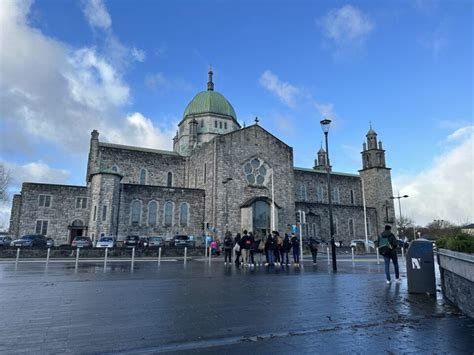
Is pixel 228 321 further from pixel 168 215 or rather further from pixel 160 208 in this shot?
pixel 168 215

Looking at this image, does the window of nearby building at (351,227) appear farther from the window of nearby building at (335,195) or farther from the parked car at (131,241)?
the parked car at (131,241)

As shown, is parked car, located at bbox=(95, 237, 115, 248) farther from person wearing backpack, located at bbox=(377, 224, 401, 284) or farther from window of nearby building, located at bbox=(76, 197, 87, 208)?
person wearing backpack, located at bbox=(377, 224, 401, 284)

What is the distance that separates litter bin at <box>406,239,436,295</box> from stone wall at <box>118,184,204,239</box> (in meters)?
32.0

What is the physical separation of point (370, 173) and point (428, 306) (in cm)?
5446

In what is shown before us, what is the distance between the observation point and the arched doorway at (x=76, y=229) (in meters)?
37.7

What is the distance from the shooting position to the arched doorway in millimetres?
37688

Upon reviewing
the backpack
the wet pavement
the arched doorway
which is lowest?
the wet pavement

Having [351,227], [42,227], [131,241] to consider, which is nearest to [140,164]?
[42,227]

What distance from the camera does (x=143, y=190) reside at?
3806cm

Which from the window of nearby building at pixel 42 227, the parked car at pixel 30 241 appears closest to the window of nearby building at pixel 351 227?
the parked car at pixel 30 241

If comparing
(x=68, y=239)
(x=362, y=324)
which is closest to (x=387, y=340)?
(x=362, y=324)

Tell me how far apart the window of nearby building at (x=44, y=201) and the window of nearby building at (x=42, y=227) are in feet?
6.19

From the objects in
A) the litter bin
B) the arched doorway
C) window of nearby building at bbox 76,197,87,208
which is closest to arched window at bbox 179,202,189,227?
the arched doorway

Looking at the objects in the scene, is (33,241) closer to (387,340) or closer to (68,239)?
(68,239)
